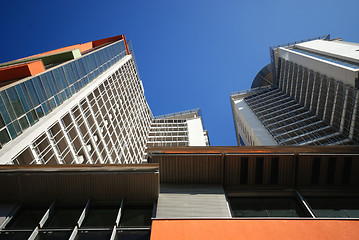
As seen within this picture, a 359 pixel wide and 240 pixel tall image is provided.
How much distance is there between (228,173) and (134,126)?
143ft

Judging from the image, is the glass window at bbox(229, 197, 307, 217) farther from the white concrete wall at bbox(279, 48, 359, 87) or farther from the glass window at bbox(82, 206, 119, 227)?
the white concrete wall at bbox(279, 48, 359, 87)

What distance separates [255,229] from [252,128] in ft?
168

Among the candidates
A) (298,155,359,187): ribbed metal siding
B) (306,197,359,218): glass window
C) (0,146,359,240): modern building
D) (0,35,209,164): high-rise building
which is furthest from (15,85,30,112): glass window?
(306,197,359,218): glass window

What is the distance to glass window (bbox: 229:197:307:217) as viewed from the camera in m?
9.66

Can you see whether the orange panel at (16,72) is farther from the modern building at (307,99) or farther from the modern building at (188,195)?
the modern building at (307,99)

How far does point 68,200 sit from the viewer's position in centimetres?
966

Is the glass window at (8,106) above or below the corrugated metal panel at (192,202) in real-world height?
above

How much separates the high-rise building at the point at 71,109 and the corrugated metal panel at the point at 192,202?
13066 millimetres

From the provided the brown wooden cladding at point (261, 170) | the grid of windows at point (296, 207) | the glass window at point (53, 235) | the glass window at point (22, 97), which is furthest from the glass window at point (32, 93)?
the grid of windows at point (296, 207)

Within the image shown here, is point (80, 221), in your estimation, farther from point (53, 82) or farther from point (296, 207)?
point (53, 82)

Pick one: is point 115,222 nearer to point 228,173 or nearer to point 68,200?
point 68,200

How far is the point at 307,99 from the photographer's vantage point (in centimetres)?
5478

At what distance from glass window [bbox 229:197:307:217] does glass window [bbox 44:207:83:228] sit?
6.41m

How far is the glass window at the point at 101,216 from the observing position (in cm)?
877
